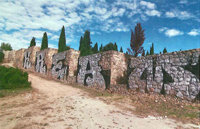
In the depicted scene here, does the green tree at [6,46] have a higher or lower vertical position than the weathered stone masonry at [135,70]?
higher

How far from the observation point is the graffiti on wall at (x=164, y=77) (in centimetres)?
615

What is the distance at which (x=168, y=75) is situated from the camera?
22.8 ft

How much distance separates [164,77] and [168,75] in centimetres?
23

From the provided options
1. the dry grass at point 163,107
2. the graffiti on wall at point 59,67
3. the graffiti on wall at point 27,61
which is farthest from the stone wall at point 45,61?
the dry grass at point 163,107

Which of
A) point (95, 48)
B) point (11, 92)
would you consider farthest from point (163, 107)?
point (95, 48)

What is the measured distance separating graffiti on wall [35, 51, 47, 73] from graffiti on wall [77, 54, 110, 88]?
24.3 feet

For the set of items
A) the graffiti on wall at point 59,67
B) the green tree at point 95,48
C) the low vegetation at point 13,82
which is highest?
the green tree at point 95,48

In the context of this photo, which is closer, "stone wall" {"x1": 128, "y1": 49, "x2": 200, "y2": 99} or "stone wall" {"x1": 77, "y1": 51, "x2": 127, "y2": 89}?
"stone wall" {"x1": 128, "y1": 49, "x2": 200, "y2": 99}

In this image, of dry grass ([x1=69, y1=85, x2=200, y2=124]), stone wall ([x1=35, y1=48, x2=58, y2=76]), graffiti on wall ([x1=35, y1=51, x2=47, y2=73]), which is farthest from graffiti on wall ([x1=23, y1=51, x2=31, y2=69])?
dry grass ([x1=69, y1=85, x2=200, y2=124])

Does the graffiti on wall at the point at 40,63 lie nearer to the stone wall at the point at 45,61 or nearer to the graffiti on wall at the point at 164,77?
the stone wall at the point at 45,61

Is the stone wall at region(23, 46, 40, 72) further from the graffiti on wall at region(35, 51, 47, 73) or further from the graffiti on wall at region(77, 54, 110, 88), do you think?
the graffiti on wall at region(77, 54, 110, 88)

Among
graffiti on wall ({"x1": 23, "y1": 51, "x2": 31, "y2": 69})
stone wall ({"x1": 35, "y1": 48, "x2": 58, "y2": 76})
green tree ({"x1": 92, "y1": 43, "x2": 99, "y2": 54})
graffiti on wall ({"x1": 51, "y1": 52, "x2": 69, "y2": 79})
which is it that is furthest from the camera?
green tree ({"x1": 92, "y1": 43, "x2": 99, "y2": 54})

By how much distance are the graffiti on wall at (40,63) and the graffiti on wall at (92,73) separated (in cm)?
740

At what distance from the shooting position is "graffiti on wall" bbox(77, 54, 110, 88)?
9873 mm
